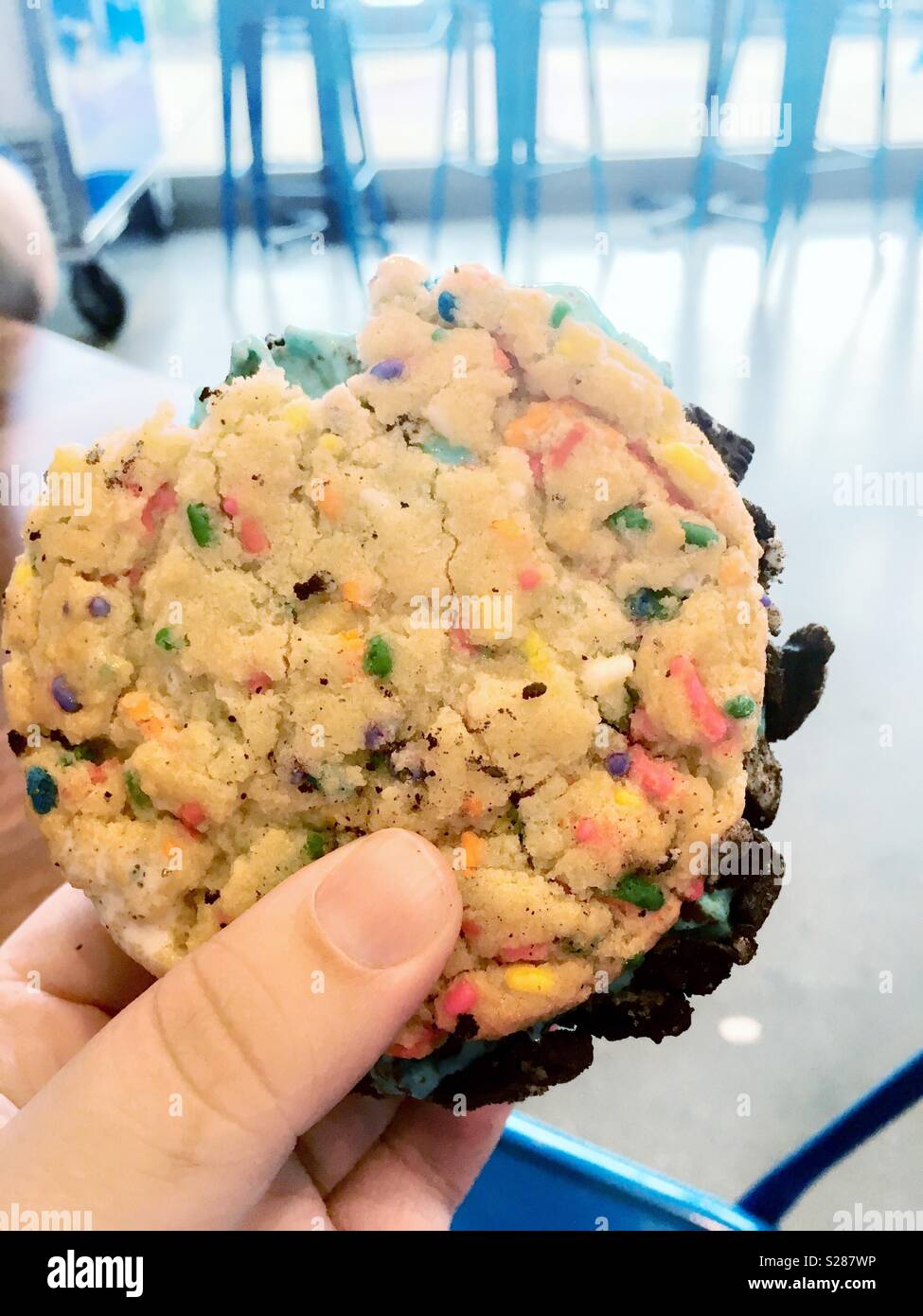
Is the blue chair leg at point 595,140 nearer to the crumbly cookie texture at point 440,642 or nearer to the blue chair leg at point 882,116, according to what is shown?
the blue chair leg at point 882,116

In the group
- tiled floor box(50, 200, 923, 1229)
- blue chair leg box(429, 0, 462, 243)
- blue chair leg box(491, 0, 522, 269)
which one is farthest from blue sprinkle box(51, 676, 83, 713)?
blue chair leg box(429, 0, 462, 243)

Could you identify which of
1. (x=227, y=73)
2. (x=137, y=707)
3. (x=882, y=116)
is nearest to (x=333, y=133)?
(x=227, y=73)

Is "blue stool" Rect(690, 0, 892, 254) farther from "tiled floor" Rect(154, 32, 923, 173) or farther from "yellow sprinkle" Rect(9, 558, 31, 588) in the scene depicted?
"yellow sprinkle" Rect(9, 558, 31, 588)
